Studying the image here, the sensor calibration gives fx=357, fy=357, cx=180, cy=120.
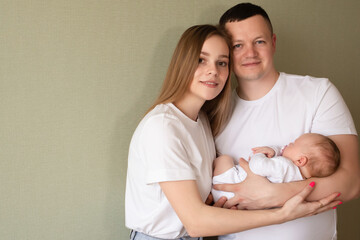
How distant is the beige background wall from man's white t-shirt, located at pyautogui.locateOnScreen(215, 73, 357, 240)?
525 mm

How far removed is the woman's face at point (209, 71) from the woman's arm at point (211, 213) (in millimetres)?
448

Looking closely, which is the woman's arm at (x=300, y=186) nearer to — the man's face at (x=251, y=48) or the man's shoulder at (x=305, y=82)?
the man's shoulder at (x=305, y=82)

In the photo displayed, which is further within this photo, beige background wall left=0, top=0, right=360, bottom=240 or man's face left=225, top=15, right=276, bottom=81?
man's face left=225, top=15, right=276, bottom=81

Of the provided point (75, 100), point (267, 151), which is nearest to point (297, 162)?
point (267, 151)

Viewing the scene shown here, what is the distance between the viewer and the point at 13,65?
174cm

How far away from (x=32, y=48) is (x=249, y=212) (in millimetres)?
1288

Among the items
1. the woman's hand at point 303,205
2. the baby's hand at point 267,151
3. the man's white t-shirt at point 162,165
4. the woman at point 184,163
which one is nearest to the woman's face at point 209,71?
the woman at point 184,163

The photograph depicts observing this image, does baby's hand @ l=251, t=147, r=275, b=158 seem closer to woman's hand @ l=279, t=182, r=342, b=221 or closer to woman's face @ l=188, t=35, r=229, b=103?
woman's hand @ l=279, t=182, r=342, b=221

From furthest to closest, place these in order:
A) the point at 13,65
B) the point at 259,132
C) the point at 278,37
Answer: the point at 278,37
the point at 259,132
the point at 13,65

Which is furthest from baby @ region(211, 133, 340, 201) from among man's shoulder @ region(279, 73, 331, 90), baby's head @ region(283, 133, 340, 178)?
man's shoulder @ region(279, 73, 331, 90)

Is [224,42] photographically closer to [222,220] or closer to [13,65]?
[222,220]

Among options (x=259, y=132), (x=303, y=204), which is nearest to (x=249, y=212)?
(x=303, y=204)

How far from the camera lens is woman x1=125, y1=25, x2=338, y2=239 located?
148 centimetres

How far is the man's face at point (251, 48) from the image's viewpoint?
1.88 metres
